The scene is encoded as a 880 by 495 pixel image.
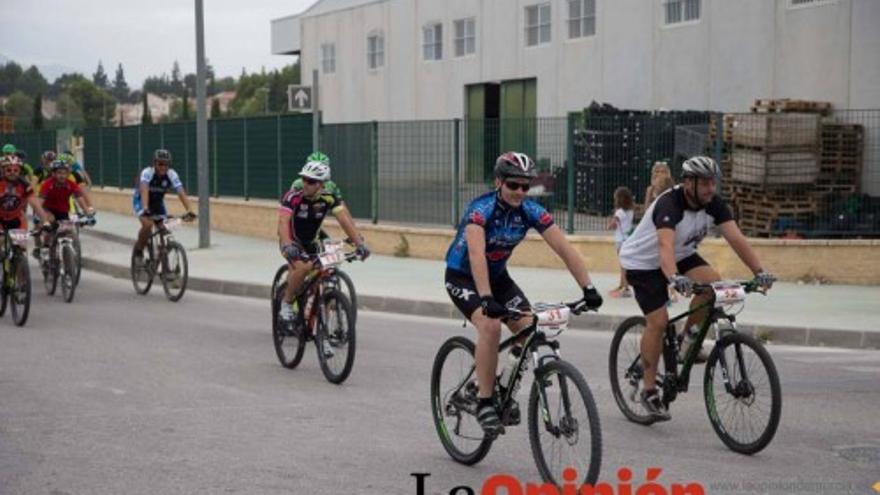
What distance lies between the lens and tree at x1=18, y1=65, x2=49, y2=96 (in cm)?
17812

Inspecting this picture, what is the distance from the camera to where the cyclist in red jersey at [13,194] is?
14.6 metres

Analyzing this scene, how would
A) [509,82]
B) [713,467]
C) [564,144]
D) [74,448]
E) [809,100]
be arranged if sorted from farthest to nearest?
[509,82]
[809,100]
[564,144]
[74,448]
[713,467]

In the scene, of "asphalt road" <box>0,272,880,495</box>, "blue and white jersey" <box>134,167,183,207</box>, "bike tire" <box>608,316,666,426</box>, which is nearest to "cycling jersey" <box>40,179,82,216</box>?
"blue and white jersey" <box>134,167,183,207</box>

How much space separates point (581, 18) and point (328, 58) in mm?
14649

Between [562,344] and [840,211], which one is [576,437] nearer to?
[562,344]

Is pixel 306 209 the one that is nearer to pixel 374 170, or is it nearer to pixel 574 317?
pixel 574 317

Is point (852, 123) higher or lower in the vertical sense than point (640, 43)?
lower

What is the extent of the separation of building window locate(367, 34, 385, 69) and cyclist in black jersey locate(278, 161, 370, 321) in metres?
27.7

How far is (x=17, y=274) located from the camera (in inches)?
559

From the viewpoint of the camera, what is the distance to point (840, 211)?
18.0 metres

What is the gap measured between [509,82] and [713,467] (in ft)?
84.1

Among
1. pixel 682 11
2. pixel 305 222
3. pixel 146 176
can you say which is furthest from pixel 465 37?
pixel 305 222

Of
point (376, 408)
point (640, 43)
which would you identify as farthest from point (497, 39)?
point (376, 408)

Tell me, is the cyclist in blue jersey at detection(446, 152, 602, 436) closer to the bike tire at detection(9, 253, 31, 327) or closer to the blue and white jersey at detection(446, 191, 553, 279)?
the blue and white jersey at detection(446, 191, 553, 279)
